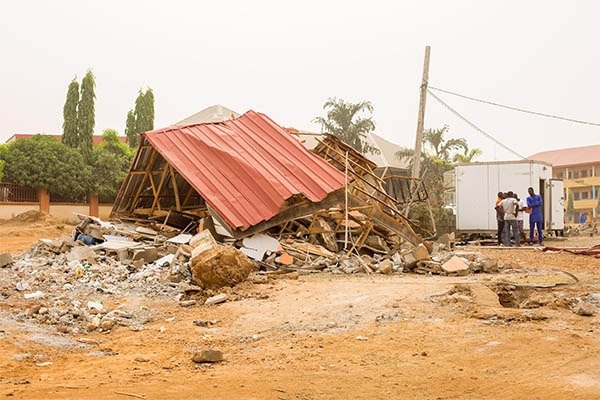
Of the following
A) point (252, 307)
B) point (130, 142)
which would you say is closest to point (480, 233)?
point (252, 307)

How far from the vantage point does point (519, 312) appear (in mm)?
7027

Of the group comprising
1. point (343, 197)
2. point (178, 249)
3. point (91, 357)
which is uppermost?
point (343, 197)

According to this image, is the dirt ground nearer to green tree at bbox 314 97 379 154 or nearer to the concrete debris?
the concrete debris

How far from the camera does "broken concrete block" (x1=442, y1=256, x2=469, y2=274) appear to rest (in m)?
11.4

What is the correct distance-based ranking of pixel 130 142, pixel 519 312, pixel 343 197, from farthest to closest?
1. pixel 130 142
2. pixel 343 197
3. pixel 519 312

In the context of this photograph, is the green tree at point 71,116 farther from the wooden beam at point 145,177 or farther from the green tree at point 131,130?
the wooden beam at point 145,177

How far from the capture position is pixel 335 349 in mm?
6129

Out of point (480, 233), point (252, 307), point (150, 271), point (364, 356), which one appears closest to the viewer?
point (364, 356)

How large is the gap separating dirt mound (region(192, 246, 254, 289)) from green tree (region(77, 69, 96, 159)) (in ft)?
101

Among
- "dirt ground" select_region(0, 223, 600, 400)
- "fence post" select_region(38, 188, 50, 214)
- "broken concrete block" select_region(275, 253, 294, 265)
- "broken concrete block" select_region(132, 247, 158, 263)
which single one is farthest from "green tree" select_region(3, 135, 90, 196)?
"dirt ground" select_region(0, 223, 600, 400)

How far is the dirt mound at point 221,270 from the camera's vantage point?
9711mm

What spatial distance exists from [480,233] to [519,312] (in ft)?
49.8

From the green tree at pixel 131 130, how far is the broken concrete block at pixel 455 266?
3924 cm

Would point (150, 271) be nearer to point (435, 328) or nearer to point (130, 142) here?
point (435, 328)
